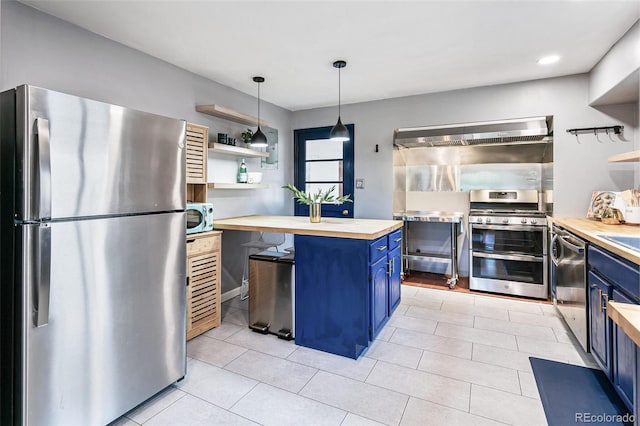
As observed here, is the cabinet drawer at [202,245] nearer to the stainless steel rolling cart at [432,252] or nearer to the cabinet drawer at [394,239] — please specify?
the cabinet drawer at [394,239]

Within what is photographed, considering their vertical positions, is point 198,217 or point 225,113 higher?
point 225,113

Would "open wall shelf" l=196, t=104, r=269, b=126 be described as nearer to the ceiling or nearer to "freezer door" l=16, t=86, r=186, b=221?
the ceiling

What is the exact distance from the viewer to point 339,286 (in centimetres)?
248

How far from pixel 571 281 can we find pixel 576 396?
973 millimetres

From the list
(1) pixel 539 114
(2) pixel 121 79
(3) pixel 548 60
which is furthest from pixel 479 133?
(2) pixel 121 79

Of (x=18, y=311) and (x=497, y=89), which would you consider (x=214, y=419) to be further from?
(x=497, y=89)

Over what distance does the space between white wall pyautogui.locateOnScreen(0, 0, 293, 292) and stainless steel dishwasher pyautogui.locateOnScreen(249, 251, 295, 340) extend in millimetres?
982

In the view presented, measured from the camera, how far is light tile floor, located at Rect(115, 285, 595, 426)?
1.82 m

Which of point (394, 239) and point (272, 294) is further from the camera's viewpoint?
point (394, 239)

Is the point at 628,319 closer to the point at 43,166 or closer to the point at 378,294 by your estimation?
the point at 378,294

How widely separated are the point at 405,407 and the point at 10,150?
238 cm

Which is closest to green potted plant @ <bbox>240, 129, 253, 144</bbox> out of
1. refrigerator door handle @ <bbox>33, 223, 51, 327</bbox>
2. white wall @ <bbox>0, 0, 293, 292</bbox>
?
white wall @ <bbox>0, 0, 293, 292</bbox>

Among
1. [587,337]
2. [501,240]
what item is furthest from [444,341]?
[501,240]

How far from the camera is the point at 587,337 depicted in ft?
7.54
